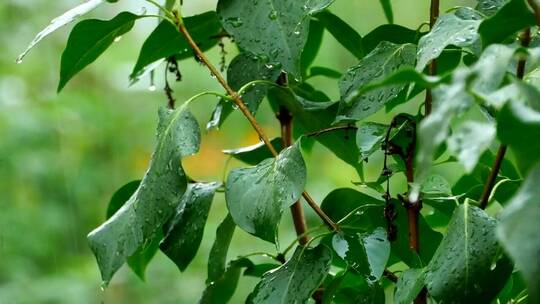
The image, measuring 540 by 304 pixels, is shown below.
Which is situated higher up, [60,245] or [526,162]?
[526,162]

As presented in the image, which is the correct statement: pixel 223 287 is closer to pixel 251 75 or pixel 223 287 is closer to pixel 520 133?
pixel 251 75

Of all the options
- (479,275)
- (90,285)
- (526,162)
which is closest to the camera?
(526,162)

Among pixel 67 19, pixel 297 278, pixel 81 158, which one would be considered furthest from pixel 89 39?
pixel 81 158

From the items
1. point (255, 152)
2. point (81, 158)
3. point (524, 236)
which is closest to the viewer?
point (524, 236)

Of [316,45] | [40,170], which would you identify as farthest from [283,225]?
[316,45]

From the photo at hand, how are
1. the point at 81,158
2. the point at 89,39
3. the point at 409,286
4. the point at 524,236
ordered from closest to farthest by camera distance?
the point at 524,236 → the point at 409,286 → the point at 89,39 → the point at 81,158

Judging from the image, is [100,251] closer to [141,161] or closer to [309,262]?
[309,262]

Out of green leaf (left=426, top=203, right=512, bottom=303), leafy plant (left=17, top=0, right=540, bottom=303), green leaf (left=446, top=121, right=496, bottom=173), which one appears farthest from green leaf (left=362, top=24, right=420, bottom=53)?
green leaf (left=446, top=121, right=496, bottom=173)
